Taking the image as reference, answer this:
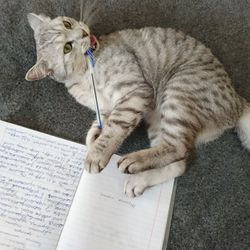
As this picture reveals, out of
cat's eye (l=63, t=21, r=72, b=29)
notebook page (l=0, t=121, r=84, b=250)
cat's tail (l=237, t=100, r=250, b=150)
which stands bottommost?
notebook page (l=0, t=121, r=84, b=250)

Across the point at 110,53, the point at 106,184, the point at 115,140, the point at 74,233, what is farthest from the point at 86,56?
the point at 74,233

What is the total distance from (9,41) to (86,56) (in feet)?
1.06

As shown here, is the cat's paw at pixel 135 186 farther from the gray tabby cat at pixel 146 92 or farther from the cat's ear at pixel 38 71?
the cat's ear at pixel 38 71

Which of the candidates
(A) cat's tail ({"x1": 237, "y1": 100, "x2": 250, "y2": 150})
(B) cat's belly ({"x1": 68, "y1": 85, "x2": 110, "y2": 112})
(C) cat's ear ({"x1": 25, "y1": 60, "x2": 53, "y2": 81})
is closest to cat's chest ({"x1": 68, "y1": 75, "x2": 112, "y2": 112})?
(B) cat's belly ({"x1": 68, "y1": 85, "x2": 110, "y2": 112})

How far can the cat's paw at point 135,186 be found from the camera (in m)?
0.97

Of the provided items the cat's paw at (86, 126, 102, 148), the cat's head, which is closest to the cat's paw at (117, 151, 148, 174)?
the cat's paw at (86, 126, 102, 148)

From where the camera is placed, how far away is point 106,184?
3.23 ft

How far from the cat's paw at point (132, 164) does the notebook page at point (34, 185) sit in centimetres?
14

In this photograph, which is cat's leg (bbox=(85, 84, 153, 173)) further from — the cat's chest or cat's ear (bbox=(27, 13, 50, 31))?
cat's ear (bbox=(27, 13, 50, 31))

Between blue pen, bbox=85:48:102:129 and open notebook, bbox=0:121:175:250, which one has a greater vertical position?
blue pen, bbox=85:48:102:129

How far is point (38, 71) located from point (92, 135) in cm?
23

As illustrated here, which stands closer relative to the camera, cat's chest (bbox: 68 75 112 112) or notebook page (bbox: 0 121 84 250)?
notebook page (bbox: 0 121 84 250)

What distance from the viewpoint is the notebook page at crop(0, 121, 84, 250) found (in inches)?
36.2

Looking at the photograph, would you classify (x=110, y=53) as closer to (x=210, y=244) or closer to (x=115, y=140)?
(x=115, y=140)
